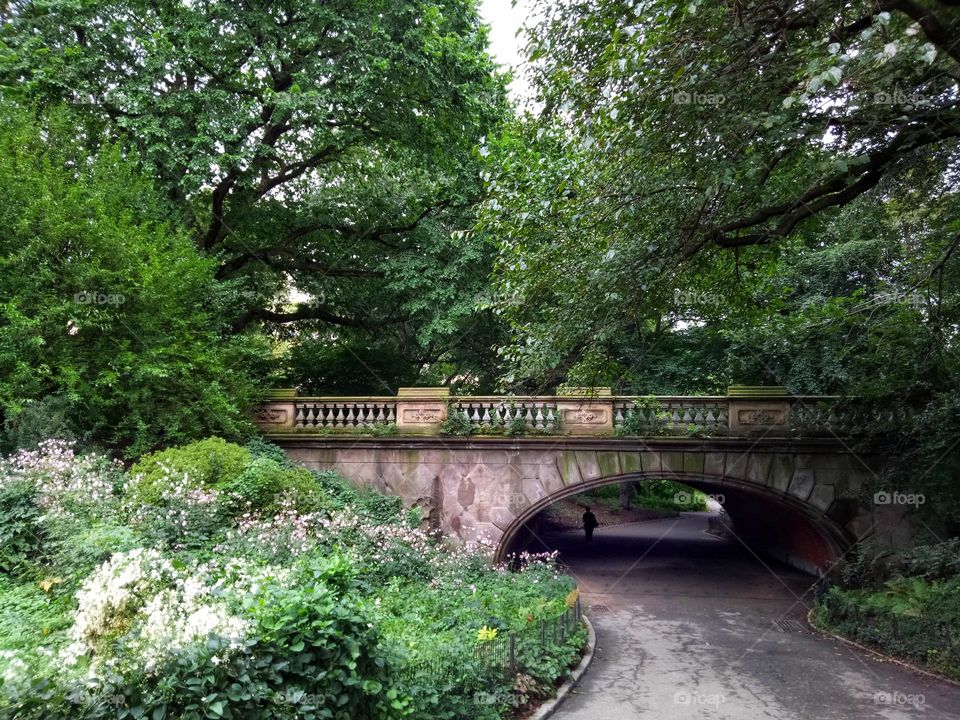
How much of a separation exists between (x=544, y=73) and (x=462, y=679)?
8.61 m

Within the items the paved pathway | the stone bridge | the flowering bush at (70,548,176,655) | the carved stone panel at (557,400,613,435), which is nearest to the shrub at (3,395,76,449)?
the stone bridge

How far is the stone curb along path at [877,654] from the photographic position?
10.1m

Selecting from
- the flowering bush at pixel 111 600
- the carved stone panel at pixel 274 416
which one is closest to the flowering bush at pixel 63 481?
the flowering bush at pixel 111 600

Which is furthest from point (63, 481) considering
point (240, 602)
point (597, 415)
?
point (597, 415)

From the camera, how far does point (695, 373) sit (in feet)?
70.8

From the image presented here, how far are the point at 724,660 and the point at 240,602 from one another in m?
8.20

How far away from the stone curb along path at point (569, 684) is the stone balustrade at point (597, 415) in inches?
181

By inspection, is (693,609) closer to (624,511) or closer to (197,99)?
(197,99)

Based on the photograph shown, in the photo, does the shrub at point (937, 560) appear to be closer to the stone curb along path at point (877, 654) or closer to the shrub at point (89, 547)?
the stone curb along path at point (877, 654)

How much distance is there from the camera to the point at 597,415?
15828mm

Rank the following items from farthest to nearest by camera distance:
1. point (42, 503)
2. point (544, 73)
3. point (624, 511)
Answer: point (624, 511)
point (544, 73)
point (42, 503)

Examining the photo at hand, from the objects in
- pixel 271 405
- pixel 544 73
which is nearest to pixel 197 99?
pixel 271 405

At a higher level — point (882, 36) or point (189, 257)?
point (882, 36)

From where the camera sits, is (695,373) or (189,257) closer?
(189,257)
